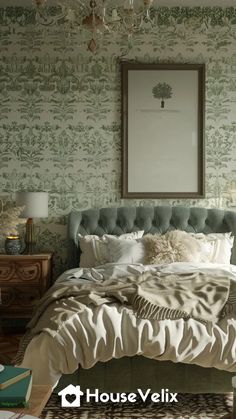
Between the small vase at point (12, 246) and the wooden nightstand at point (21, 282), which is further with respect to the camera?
the small vase at point (12, 246)

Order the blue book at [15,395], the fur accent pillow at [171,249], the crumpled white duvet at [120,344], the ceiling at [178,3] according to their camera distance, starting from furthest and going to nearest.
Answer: the ceiling at [178,3]
the fur accent pillow at [171,249]
the crumpled white duvet at [120,344]
the blue book at [15,395]

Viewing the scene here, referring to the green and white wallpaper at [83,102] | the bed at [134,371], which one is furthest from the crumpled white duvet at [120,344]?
the green and white wallpaper at [83,102]

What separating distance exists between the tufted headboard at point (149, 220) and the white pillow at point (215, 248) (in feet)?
0.75

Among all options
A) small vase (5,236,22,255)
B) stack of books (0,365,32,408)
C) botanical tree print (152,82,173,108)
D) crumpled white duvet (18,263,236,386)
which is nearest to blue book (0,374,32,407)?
stack of books (0,365,32,408)

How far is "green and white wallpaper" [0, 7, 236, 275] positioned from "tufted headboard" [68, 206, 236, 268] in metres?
0.18

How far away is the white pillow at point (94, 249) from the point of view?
5.36 meters

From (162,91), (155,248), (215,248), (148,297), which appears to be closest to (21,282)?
(155,248)

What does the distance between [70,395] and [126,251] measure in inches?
74.5

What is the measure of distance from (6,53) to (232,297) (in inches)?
143

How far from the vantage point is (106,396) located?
3484 mm

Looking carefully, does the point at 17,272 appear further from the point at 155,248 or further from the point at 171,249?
the point at 171,249

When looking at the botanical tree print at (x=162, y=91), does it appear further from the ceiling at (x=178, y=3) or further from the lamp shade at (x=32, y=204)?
the lamp shade at (x=32, y=204)

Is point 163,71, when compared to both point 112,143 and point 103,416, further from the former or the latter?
point 103,416

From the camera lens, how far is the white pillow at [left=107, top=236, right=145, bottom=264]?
16.9 ft
